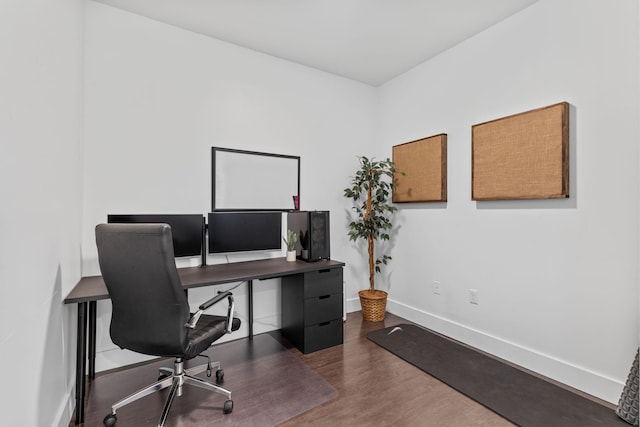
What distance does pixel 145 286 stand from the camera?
161cm

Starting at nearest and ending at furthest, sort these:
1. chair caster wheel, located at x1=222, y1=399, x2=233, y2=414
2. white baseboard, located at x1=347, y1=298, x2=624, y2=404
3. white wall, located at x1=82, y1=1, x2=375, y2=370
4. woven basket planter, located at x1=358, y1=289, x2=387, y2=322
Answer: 1. chair caster wheel, located at x1=222, y1=399, x2=233, y2=414
2. white baseboard, located at x1=347, y1=298, x2=624, y2=404
3. white wall, located at x1=82, y1=1, x2=375, y2=370
4. woven basket planter, located at x1=358, y1=289, x2=387, y2=322

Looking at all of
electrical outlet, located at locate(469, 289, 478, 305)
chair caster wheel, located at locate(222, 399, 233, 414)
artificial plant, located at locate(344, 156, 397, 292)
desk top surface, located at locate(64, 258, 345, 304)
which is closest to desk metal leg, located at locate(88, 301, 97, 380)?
desk top surface, located at locate(64, 258, 345, 304)

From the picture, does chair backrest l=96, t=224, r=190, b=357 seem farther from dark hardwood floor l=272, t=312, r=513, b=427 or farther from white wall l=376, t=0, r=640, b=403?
white wall l=376, t=0, r=640, b=403

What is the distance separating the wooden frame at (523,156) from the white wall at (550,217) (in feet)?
0.29

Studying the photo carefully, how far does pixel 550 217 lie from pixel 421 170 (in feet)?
4.09

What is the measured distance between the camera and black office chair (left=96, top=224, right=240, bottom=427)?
1563mm

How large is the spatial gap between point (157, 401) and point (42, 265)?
1131 mm

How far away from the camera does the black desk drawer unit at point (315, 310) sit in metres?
2.60

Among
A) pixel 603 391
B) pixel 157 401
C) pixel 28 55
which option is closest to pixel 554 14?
pixel 603 391

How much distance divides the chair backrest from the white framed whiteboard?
118cm

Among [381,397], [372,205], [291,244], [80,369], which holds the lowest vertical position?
[381,397]

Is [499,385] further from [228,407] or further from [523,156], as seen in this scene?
[228,407]

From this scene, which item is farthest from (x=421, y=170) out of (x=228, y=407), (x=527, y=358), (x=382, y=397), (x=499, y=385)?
(x=228, y=407)

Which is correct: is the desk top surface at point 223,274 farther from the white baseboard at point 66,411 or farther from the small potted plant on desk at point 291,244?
the white baseboard at point 66,411
